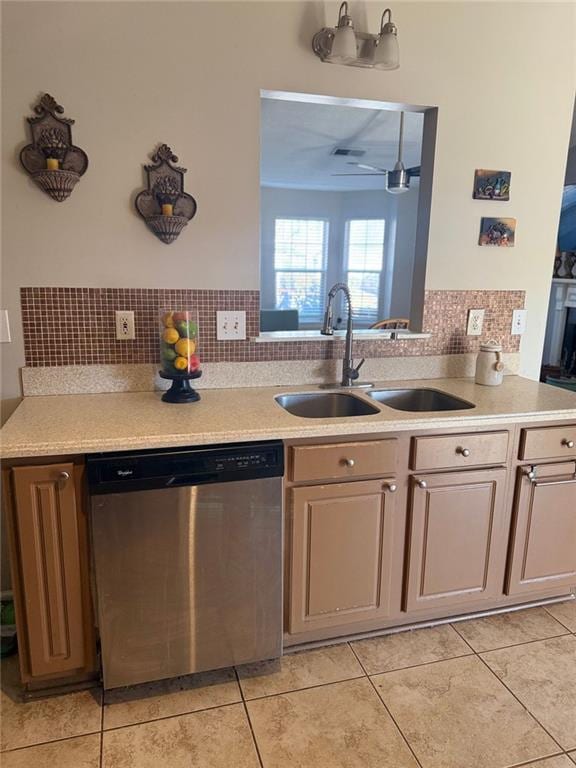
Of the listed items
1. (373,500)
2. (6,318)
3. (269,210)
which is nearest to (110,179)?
(6,318)

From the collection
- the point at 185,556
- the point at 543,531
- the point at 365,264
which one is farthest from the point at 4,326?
the point at 365,264

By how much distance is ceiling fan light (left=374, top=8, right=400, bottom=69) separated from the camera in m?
1.99

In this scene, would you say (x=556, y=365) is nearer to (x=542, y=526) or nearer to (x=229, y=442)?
(x=542, y=526)

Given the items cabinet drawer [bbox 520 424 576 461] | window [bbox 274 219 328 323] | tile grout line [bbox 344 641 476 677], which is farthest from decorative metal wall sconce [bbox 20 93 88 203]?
window [bbox 274 219 328 323]

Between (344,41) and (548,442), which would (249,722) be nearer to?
(548,442)

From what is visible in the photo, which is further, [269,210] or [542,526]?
[269,210]

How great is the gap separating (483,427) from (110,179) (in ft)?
5.49

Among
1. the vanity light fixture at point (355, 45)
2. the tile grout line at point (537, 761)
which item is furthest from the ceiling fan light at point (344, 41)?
the tile grout line at point (537, 761)

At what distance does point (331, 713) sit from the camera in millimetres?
1738

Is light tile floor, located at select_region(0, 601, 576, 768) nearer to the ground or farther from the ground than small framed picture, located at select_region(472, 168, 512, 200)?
nearer to the ground

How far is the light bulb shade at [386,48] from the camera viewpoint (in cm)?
199

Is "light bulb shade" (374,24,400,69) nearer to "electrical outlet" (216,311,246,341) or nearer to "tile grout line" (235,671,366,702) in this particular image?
"electrical outlet" (216,311,246,341)

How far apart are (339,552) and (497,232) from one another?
1634 millimetres

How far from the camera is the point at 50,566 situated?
1.64 meters
